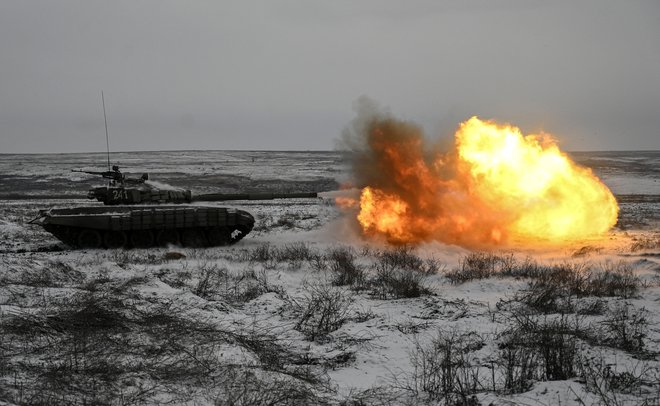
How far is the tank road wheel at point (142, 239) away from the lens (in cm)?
2069

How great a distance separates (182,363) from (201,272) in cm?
685

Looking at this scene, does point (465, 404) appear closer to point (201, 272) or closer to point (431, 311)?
point (431, 311)

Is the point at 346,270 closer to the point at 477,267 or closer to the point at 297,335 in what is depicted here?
the point at 477,267

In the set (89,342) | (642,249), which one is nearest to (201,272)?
(89,342)

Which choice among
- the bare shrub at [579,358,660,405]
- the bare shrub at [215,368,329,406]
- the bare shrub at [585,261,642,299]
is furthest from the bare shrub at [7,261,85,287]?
the bare shrub at [585,261,642,299]

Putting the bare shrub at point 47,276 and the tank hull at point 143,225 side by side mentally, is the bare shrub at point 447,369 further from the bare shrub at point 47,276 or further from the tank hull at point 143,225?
the tank hull at point 143,225

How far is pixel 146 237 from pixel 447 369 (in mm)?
15589

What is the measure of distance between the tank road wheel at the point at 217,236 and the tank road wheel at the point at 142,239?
209cm

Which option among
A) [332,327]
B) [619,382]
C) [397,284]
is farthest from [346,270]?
[619,382]

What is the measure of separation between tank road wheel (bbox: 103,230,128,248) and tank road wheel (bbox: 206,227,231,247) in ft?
9.90

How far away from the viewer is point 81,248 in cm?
2028

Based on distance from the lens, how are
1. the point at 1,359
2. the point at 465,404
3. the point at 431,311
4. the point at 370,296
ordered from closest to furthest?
1. the point at 465,404
2. the point at 1,359
3. the point at 431,311
4. the point at 370,296

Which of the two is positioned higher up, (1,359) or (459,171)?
(459,171)

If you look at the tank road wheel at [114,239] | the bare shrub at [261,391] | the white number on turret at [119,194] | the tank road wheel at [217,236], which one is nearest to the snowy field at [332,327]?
the bare shrub at [261,391]
